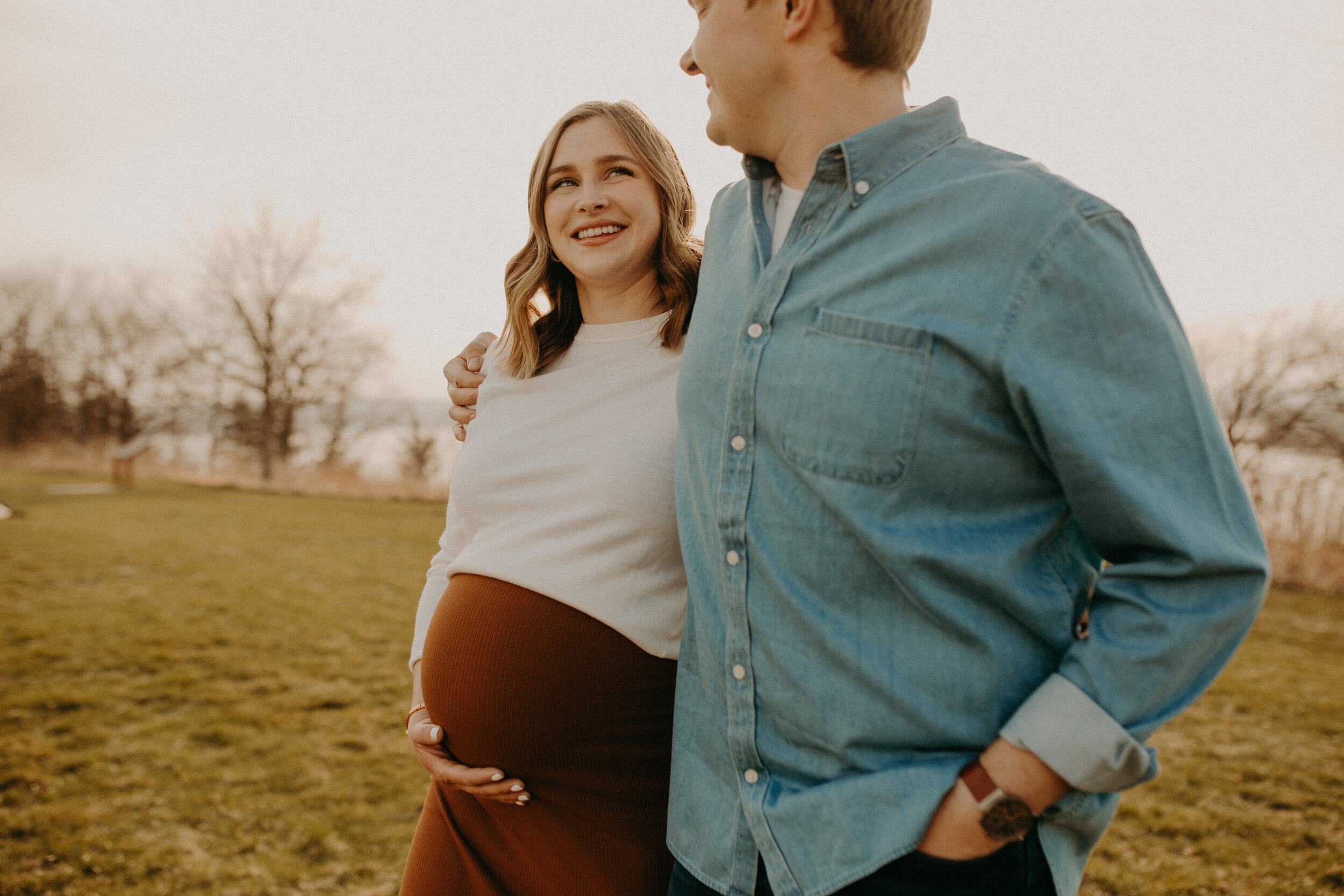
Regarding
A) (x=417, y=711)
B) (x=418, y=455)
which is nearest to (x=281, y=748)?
(x=417, y=711)

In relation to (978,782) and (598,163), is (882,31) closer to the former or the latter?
(598,163)

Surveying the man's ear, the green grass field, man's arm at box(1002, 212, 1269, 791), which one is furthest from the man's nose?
the green grass field

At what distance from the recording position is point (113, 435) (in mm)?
26406

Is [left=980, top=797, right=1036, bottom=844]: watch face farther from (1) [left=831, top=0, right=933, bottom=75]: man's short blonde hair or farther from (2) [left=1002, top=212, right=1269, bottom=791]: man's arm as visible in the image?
(1) [left=831, top=0, right=933, bottom=75]: man's short blonde hair

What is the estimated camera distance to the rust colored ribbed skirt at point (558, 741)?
1.58 metres

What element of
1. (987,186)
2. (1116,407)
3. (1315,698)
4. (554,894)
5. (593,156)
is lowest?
(1315,698)

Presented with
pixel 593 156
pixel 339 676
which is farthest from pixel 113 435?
pixel 593 156

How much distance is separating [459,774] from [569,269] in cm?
119

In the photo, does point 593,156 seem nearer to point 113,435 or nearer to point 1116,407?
point 1116,407

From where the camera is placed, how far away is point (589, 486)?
1.62 meters

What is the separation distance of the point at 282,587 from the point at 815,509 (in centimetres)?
832

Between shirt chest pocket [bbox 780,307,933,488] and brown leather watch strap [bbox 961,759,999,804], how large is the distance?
39 centimetres

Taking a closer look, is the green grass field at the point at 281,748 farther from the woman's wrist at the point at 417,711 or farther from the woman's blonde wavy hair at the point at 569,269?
the woman's blonde wavy hair at the point at 569,269

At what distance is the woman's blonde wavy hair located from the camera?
1.82m
